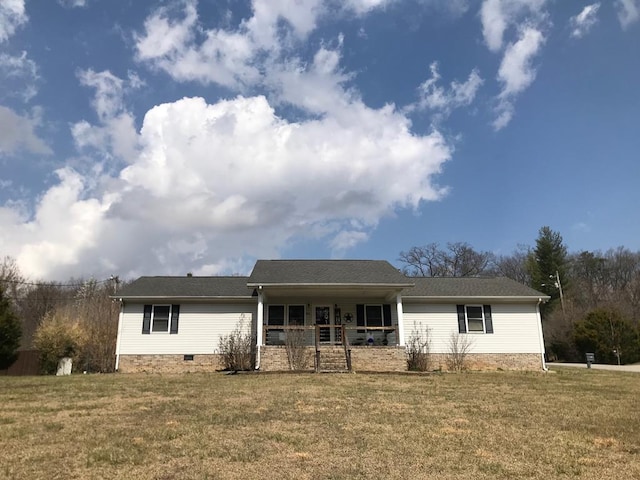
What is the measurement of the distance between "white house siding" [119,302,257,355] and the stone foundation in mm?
206

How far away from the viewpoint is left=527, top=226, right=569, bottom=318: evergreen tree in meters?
46.8

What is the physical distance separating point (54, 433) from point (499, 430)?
259 inches

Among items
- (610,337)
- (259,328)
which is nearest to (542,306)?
(610,337)

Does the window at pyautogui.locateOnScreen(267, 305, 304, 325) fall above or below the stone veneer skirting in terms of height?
above

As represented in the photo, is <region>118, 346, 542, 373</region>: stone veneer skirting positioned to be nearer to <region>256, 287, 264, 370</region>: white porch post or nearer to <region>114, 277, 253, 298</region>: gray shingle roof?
<region>256, 287, 264, 370</region>: white porch post

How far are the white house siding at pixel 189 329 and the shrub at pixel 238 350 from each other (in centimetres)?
24

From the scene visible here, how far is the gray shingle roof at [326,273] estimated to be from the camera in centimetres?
1903

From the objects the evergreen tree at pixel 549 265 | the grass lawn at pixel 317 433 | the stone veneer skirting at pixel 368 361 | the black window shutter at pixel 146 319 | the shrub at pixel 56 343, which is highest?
the evergreen tree at pixel 549 265

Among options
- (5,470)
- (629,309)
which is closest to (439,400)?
(5,470)

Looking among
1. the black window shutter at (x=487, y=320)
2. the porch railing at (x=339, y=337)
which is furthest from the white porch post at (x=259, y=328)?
the black window shutter at (x=487, y=320)

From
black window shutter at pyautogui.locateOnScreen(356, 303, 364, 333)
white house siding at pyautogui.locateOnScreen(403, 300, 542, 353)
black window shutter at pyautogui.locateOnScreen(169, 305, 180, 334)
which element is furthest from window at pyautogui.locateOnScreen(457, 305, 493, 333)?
black window shutter at pyautogui.locateOnScreen(169, 305, 180, 334)

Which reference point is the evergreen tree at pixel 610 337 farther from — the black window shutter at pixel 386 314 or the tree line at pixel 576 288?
the black window shutter at pixel 386 314

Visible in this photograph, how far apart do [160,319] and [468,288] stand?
13.8m

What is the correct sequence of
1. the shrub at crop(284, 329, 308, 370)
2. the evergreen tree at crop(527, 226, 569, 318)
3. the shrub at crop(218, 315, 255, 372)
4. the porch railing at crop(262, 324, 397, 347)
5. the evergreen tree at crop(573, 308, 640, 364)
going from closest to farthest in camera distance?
1. the shrub at crop(284, 329, 308, 370)
2. the shrub at crop(218, 315, 255, 372)
3. the porch railing at crop(262, 324, 397, 347)
4. the evergreen tree at crop(573, 308, 640, 364)
5. the evergreen tree at crop(527, 226, 569, 318)
